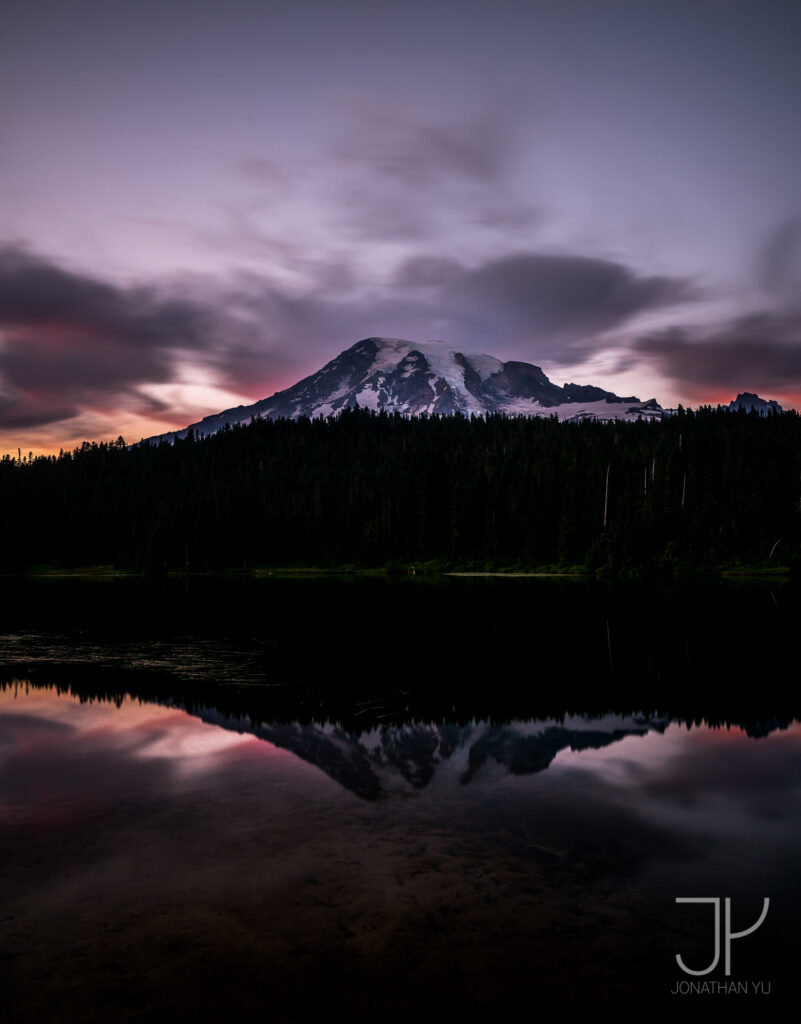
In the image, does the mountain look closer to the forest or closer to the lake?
the lake

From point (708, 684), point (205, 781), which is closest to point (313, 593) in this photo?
point (708, 684)

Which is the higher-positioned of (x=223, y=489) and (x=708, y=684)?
(x=223, y=489)

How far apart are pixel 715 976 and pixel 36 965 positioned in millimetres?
8774

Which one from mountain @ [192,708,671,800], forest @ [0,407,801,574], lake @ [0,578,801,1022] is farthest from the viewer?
forest @ [0,407,801,574]

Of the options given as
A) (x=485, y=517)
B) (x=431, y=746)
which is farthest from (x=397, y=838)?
(x=485, y=517)

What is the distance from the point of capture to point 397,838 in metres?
13.1

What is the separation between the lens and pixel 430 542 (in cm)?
16038

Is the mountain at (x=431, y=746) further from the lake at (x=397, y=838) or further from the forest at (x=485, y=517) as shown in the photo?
the forest at (x=485, y=517)

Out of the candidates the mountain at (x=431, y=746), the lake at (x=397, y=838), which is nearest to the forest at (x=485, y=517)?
the lake at (x=397, y=838)

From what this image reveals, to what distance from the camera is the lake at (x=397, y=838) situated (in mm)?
8656

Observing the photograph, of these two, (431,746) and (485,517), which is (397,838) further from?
(485,517)

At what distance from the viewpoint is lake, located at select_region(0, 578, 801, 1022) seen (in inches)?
341

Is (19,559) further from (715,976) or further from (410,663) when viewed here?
(715,976)

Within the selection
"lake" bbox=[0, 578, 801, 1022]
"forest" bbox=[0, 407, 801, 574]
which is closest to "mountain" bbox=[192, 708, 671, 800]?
"lake" bbox=[0, 578, 801, 1022]
